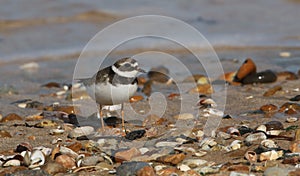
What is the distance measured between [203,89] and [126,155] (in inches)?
114

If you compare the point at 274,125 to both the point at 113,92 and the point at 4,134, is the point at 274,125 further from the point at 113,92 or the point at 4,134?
the point at 4,134

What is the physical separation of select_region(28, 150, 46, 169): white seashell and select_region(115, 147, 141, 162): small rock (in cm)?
61

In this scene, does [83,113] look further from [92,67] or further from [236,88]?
[92,67]

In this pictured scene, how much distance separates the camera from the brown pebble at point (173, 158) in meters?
4.83

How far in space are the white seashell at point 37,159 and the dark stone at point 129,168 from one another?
2.33 feet

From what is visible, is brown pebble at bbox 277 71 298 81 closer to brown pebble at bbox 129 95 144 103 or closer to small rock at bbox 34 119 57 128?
brown pebble at bbox 129 95 144 103

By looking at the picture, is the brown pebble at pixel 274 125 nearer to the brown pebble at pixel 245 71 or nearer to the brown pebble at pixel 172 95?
the brown pebble at pixel 172 95

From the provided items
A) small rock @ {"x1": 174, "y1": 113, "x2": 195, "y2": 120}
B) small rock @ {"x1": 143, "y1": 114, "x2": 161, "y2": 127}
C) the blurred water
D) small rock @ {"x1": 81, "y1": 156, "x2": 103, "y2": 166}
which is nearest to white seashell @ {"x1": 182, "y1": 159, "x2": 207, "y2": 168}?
small rock @ {"x1": 81, "y1": 156, "x2": 103, "y2": 166}

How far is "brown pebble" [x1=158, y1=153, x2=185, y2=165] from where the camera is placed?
483cm

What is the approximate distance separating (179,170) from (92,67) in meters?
5.09

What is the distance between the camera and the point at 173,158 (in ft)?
15.9

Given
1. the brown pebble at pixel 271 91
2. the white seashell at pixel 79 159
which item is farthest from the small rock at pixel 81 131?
the brown pebble at pixel 271 91

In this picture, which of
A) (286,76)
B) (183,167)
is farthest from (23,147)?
(286,76)

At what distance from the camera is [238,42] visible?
36.3 ft
